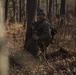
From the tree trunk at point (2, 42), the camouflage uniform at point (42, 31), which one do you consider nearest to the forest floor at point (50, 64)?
the camouflage uniform at point (42, 31)

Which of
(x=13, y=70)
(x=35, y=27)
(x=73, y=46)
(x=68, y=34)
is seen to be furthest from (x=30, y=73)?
(x=68, y=34)

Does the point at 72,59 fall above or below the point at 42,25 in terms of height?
below

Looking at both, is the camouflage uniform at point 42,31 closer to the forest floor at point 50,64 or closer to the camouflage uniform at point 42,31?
the camouflage uniform at point 42,31

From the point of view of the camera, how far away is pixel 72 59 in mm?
9969

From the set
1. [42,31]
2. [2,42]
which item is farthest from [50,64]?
[2,42]

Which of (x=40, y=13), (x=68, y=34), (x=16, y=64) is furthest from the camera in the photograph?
(x=68, y=34)

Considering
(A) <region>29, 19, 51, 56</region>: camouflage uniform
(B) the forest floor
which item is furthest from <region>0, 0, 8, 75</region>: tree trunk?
(A) <region>29, 19, 51, 56</region>: camouflage uniform

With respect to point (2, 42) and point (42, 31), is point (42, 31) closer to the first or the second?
point (42, 31)

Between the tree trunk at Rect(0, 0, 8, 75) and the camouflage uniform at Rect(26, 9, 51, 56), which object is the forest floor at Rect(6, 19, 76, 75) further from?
the tree trunk at Rect(0, 0, 8, 75)

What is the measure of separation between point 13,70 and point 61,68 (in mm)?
1404

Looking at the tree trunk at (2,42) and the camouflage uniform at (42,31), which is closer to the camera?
the tree trunk at (2,42)

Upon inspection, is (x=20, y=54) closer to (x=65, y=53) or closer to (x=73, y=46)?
(x=65, y=53)

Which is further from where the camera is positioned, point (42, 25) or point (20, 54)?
point (20, 54)

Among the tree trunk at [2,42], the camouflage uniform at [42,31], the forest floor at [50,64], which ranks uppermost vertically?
the tree trunk at [2,42]
